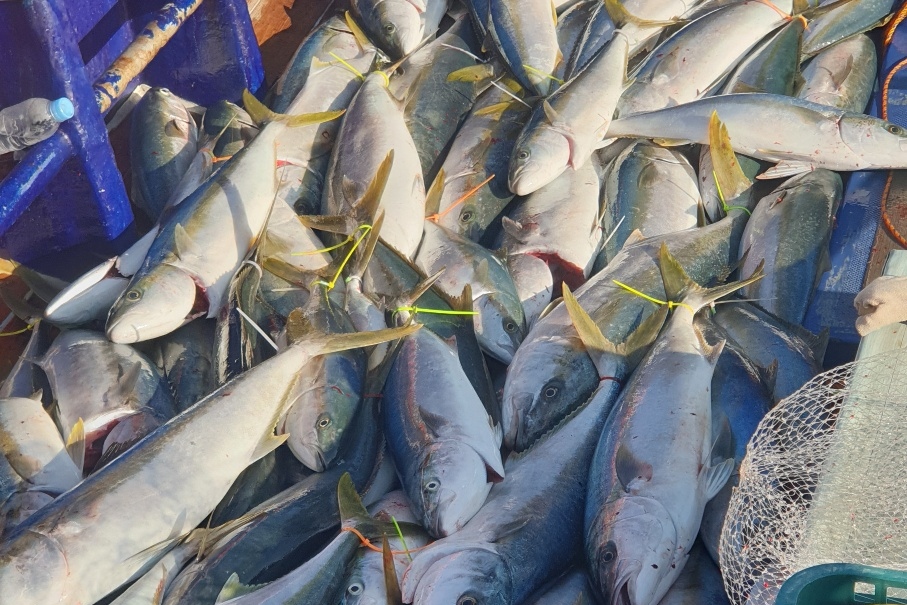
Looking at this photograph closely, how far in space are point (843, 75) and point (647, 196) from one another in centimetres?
125

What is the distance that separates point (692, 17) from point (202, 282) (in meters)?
2.79

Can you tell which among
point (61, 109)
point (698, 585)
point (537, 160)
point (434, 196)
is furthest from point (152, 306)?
point (698, 585)

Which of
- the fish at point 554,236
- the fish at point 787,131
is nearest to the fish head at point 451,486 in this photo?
the fish at point 554,236

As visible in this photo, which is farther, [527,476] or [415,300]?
[415,300]

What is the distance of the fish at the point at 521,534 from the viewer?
2247mm

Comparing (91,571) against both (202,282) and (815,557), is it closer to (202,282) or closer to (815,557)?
(202,282)

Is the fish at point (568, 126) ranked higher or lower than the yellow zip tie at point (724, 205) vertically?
higher

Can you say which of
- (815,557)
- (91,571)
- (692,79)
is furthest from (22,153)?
(815,557)

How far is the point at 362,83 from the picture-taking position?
3.81 meters

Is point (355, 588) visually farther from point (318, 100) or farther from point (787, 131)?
point (787, 131)

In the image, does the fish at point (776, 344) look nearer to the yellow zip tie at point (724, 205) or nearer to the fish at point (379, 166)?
the yellow zip tie at point (724, 205)

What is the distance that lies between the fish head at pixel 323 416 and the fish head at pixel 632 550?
0.85 metres

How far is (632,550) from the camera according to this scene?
7.44 ft

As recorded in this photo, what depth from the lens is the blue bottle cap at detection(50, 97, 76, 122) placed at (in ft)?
10.2
